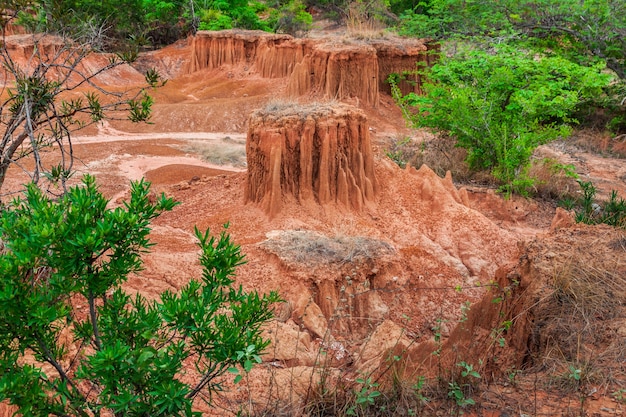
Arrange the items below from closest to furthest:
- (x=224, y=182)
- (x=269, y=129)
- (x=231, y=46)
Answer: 1. (x=269, y=129)
2. (x=224, y=182)
3. (x=231, y=46)

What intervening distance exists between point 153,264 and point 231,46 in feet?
63.9

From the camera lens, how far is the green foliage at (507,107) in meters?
9.98

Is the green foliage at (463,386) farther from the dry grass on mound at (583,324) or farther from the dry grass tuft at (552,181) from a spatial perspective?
the dry grass tuft at (552,181)

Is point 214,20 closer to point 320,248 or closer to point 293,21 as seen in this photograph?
point 293,21

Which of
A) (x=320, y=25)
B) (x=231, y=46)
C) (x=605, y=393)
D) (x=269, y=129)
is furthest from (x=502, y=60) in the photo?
(x=320, y=25)

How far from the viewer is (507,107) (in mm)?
10242

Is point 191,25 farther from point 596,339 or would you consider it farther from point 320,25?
point 596,339

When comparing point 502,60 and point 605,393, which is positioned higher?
point 502,60

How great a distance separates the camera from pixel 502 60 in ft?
34.8

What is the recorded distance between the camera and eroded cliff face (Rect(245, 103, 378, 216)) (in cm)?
793

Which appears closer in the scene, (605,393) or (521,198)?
(605,393)

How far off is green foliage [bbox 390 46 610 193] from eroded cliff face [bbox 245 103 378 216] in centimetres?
332

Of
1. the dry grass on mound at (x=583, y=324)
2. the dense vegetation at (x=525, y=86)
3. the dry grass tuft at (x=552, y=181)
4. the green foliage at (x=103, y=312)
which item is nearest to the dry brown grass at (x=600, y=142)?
the dense vegetation at (x=525, y=86)

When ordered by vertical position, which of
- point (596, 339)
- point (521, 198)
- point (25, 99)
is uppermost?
point (25, 99)
